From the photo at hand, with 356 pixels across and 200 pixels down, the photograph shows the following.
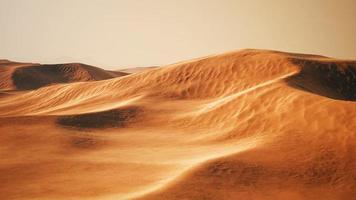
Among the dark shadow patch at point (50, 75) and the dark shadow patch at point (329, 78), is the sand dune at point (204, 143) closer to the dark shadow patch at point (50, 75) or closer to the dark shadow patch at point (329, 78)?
the dark shadow patch at point (329, 78)

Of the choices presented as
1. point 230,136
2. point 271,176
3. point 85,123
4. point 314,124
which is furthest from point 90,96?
point 271,176

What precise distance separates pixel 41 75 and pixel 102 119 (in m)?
30.3

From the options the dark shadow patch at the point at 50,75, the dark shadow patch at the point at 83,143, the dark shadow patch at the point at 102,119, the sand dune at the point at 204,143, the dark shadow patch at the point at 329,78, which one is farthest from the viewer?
the dark shadow patch at the point at 50,75

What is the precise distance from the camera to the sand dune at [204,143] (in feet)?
22.5

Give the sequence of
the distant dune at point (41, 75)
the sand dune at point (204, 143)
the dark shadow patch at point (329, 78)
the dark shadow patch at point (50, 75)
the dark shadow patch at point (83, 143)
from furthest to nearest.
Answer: the dark shadow patch at point (50, 75)
the distant dune at point (41, 75)
the dark shadow patch at point (329, 78)
the dark shadow patch at point (83, 143)
the sand dune at point (204, 143)

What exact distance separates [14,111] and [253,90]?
1442 cm

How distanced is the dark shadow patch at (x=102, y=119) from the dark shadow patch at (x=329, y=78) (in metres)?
6.62

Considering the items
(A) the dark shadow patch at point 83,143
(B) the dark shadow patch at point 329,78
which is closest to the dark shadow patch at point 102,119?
(A) the dark shadow patch at point 83,143

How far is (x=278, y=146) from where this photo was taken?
8.60 metres

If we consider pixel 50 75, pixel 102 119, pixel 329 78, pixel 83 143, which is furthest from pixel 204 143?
pixel 50 75

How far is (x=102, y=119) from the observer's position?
1356 cm

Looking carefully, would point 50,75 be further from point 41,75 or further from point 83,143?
point 83,143

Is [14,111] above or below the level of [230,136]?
below

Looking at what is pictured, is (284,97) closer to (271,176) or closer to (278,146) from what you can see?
→ (278,146)
